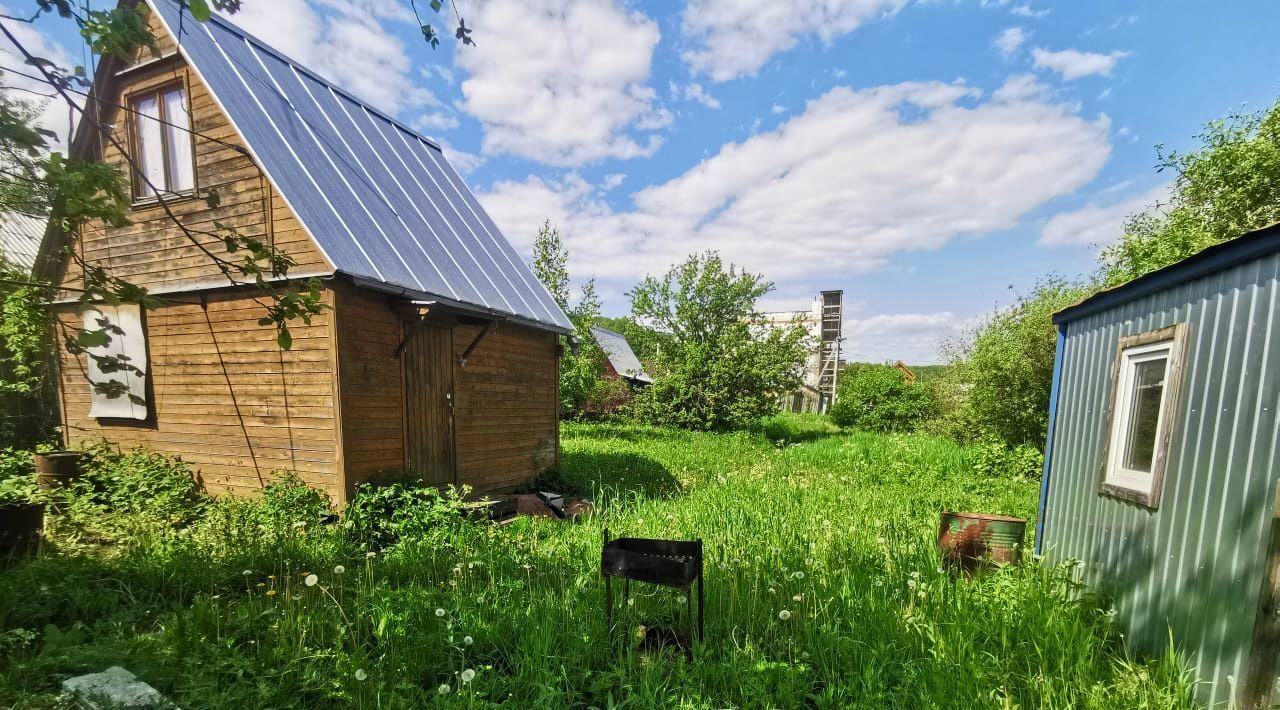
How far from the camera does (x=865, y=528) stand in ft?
17.8

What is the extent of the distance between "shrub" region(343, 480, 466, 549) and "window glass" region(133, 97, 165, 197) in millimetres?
5489

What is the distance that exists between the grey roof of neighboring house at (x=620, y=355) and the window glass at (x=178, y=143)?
21130 millimetres

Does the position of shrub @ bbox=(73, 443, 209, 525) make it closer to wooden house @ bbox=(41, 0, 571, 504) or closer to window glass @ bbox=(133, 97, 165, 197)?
wooden house @ bbox=(41, 0, 571, 504)

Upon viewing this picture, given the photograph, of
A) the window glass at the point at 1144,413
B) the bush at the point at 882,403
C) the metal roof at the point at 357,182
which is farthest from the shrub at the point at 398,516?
the bush at the point at 882,403

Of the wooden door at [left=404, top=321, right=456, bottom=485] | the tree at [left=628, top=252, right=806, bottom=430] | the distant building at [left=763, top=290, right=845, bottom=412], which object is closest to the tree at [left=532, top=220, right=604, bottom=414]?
the tree at [left=628, top=252, right=806, bottom=430]

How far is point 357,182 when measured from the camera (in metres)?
7.55

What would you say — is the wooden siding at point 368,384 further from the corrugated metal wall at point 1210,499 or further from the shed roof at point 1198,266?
the shed roof at point 1198,266

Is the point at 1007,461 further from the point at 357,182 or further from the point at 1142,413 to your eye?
the point at 357,182

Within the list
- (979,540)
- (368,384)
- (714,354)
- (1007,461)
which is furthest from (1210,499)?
(714,354)

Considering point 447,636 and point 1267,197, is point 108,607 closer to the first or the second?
point 447,636

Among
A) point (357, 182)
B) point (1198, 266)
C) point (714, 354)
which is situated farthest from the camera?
point (714, 354)

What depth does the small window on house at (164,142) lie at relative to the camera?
6758 mm

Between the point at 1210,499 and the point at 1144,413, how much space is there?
3.04 ft

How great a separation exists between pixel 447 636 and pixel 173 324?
22.2ft
